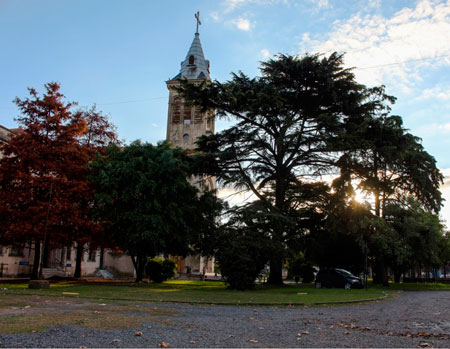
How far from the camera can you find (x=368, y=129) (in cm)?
2352

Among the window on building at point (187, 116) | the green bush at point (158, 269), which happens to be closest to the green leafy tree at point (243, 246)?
the green bush at point (158, 269)

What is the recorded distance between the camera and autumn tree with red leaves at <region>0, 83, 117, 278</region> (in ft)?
70.8

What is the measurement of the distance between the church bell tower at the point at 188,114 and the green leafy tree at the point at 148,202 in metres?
29.6

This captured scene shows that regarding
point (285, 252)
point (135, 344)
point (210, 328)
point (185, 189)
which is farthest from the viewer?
point (185, 189)

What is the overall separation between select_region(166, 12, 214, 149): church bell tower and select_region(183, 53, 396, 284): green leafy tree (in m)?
29.1

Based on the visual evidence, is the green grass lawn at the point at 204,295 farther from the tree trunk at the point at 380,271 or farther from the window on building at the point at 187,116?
the window on building at the point at 187,116

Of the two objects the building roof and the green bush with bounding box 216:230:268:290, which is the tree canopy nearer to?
the green bush with bounding box 216:230:268:290

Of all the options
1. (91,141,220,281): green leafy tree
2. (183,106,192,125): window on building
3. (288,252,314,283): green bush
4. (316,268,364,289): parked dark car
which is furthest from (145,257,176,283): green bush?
(183,106,192,125): window on building

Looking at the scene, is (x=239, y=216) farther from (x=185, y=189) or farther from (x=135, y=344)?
(x=135, y=344)

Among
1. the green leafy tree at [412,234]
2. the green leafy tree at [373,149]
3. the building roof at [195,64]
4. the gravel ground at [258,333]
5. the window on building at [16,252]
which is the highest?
the building roof at [195,64]

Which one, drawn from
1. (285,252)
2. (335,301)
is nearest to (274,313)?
(335,301)

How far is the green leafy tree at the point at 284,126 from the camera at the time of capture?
23.2 meters

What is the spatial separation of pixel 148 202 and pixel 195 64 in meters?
41.9

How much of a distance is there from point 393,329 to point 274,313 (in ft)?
11.0
